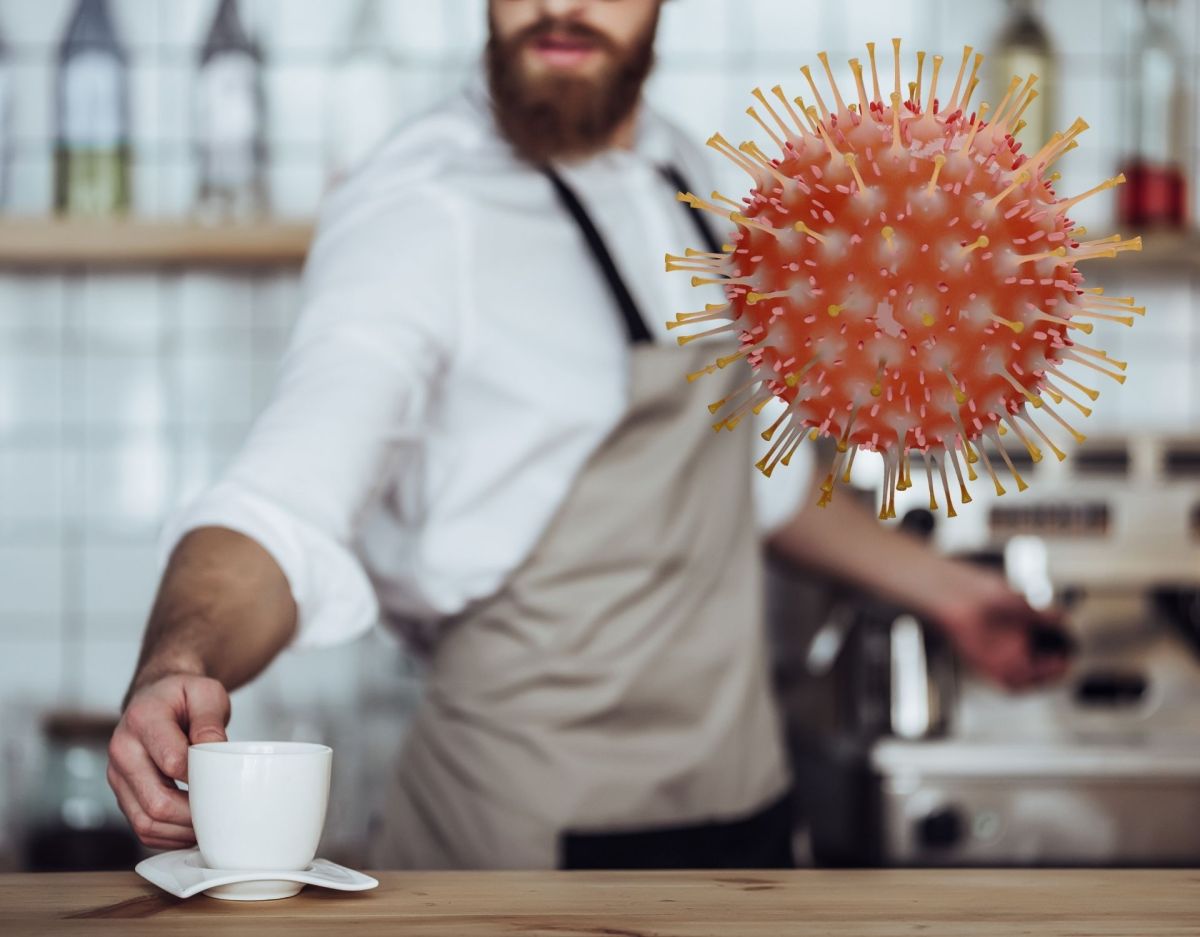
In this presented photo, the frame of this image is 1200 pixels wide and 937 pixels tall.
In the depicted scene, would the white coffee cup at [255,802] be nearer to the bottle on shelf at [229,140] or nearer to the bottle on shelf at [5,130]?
the bottle on shelf at [229,140]

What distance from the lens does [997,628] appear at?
4.73 ft

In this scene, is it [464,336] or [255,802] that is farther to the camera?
[464,336]

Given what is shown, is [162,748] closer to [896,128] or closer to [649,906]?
[649,906]

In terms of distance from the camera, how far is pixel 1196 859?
60.7 inches

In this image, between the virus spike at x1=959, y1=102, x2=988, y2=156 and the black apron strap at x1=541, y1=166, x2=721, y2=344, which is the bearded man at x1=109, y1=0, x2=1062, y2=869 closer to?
the black apron strap at x1=541, y1=166, x2=721, y2=344

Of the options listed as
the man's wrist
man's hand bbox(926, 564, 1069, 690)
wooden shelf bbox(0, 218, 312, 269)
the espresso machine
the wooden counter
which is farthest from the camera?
wooden shelf bbox(0, 218, 312, 269)

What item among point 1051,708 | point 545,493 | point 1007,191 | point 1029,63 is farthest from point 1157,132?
point 1007,191

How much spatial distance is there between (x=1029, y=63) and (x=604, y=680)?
113cm

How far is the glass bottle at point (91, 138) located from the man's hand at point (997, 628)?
1.15m

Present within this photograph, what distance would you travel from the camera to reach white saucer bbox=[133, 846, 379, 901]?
710mm

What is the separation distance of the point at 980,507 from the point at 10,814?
1.23 meters

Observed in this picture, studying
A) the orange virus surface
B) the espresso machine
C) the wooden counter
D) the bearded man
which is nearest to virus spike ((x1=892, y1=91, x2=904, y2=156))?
the orange virus surface

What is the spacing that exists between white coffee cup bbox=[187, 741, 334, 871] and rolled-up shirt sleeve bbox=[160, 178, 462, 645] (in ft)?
0.75

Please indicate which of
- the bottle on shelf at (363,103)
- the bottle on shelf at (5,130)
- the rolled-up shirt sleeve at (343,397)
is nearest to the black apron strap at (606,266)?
the rolled-up shirt sleeve at (343,397)
